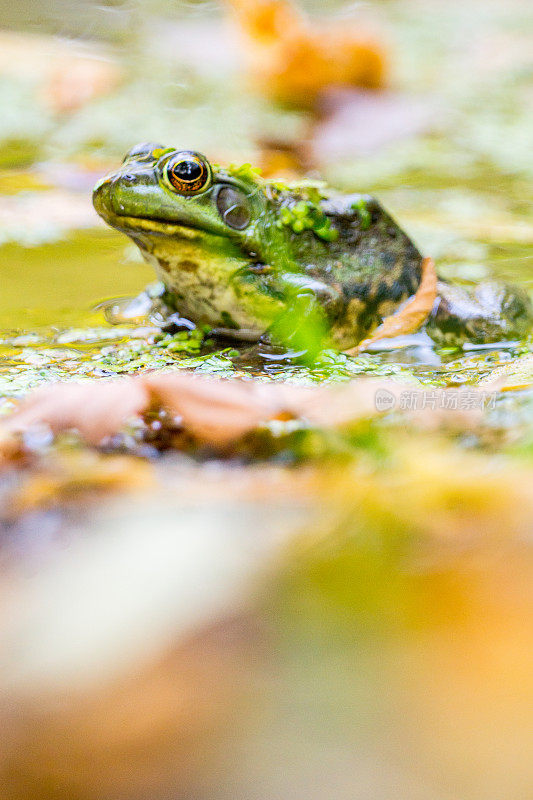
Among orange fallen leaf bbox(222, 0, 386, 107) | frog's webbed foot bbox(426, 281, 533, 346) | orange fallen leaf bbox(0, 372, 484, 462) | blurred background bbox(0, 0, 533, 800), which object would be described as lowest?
frog's webbed foot bbox(426, 281, 533, 346)

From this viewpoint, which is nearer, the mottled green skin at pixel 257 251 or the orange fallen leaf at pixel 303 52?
the mottled green skin at pixel 257 251

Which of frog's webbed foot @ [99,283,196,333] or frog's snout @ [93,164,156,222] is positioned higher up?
frog's snout @ [93,164,156,222]

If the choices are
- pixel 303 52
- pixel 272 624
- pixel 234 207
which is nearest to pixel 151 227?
pixel 234 207

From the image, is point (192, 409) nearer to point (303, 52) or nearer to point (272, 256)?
point (272, 256)

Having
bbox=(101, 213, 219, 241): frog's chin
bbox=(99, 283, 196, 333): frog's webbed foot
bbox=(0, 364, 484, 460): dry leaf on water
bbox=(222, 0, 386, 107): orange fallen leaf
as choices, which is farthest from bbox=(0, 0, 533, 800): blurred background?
bbox=(222, 0, 386, 107): orange fallen leaf

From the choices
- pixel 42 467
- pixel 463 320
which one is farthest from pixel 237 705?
pixel 463 320

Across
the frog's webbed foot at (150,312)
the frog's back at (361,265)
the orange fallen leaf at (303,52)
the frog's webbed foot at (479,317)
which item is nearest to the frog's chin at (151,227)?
the frog's webbed foot at (150,312)

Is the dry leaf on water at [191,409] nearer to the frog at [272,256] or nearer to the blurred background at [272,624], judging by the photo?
the blurred background at [272,624]

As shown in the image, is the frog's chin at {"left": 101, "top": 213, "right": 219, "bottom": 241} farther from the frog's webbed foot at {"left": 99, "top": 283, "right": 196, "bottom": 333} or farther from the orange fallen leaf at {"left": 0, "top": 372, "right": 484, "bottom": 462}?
the orange fallen leaf at {"left": 0, "top": 372, "right": 484, "bottom": 462}
